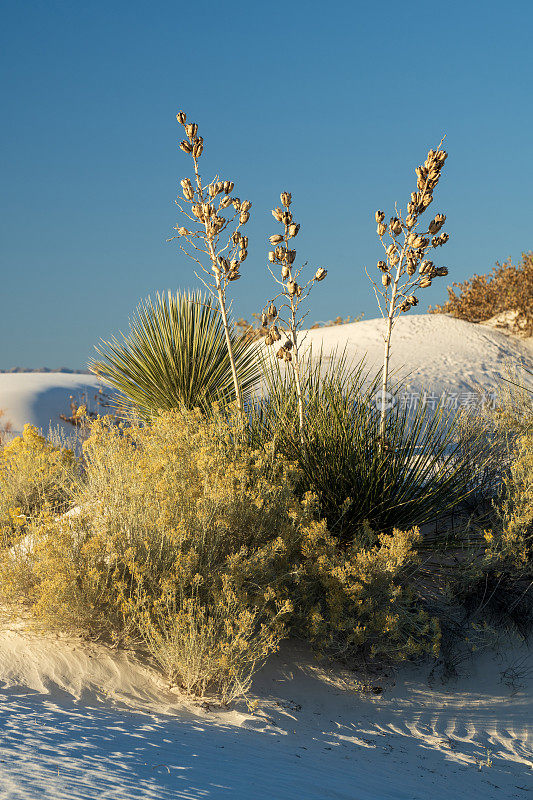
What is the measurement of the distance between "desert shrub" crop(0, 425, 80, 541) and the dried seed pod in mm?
3982

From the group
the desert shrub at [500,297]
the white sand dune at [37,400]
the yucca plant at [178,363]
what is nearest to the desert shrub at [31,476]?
the yucca plant at [178,363]

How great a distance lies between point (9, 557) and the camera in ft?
14.7

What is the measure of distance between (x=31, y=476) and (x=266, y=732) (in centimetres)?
455

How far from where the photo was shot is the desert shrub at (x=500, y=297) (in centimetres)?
1845

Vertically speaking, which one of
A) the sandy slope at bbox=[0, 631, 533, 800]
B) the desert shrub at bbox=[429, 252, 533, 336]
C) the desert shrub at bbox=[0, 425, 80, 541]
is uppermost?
the desert shrub at bbox=[429, 252, 533, 336]

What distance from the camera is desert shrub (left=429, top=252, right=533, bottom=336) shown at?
60.5 ft

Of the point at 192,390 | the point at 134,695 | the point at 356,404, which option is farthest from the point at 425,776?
the point at 192,390

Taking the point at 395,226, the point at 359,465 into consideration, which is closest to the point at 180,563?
the point at 359,465

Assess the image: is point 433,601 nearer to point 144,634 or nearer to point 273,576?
point 273,576

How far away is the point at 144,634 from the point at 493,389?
11.6m

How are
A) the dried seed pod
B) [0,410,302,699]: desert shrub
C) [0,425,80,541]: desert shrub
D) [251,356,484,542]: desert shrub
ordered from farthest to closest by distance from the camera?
[0,425,80,541]: desert shrub → [251,356,484,542]: desert shrub → the dried seed pod → [0,410,302,699]: desert shrub

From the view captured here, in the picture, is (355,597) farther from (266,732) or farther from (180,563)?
(180,563)

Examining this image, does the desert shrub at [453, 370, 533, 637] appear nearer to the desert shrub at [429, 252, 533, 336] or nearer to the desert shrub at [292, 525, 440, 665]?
the desert shrub at [292, 525, 440, 665]

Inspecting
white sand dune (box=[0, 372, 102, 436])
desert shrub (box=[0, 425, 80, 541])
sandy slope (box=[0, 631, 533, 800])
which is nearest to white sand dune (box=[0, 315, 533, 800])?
sandy slope (box=[0, 631, 533, 800])
